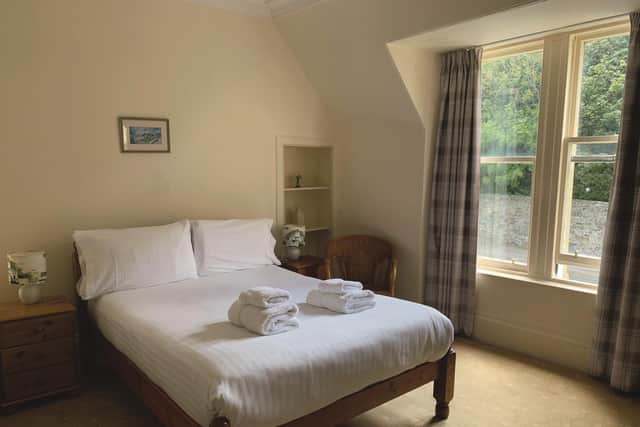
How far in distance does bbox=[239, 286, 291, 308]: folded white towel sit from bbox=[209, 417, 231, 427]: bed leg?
558 millimetres

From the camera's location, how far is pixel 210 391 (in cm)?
156

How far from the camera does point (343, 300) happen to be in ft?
7.50

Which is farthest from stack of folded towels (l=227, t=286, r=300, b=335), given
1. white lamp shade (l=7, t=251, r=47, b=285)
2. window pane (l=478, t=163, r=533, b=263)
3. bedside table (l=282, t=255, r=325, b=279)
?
window pane (l=478, t=163, r=533, b=263)

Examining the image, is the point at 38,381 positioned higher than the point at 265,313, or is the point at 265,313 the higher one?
the point at 265,313

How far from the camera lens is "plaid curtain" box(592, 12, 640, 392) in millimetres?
2598

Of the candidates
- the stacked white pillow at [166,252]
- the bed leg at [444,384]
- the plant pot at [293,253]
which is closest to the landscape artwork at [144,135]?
the stacked white pillow at [166,252]

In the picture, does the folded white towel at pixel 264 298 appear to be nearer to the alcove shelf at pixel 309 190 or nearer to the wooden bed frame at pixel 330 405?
the wooden bed frame at pixel 330 405

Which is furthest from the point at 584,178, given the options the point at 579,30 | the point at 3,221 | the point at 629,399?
the point at 3,221

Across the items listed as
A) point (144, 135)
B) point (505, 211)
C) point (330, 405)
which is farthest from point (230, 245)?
point (505, 211)

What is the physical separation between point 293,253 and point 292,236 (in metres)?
0.15

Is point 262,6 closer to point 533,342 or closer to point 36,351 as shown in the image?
point 36,351

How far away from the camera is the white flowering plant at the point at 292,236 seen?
12.4 ft

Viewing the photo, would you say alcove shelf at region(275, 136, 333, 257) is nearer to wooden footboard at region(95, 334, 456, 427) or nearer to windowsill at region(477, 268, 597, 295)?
windowsill at region(477, 268, 597, 295)

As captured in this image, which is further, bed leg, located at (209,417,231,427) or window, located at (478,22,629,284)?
window, located at (478,22,629,284)
